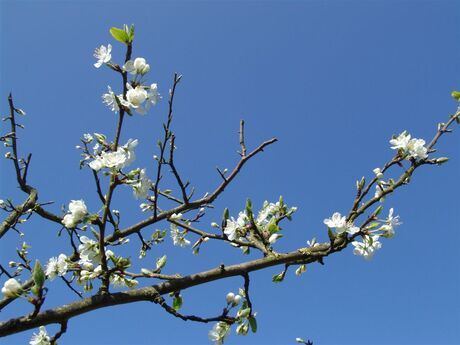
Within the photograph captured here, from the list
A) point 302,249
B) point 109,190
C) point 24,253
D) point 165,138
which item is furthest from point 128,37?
point 24,253

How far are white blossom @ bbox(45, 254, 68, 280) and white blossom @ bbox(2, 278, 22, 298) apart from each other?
0.27m

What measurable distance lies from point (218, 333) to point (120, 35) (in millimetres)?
1832

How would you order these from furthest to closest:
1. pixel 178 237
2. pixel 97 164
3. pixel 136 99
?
pixel 178 237
pixel 136 99
pixel 97 164

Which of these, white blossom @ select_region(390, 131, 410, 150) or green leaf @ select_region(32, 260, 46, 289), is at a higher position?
white blossom @ select_region(390, 131, 410, 150)

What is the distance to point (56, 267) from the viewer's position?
2.57 m

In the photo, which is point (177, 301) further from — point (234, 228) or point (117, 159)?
point (117, 159)

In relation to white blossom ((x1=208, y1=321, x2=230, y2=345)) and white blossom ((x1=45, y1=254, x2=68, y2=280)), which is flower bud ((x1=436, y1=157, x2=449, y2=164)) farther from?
white blossom ((x1=45, y1=254, x2=68, y2=280))

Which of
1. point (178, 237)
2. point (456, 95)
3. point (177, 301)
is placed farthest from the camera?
point (178, 237)

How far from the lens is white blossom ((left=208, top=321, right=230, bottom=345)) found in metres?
2.86

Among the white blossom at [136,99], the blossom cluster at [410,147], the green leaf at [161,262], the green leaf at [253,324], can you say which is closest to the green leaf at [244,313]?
the green leaf at [253,324]

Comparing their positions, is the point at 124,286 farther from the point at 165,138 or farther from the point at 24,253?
the point at 24,253

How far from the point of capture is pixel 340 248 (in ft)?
8.41

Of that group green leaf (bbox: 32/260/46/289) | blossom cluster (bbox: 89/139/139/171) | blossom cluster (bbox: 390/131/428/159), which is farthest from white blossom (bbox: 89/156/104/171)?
blossom cluster (bbox: 390/131/428/159)

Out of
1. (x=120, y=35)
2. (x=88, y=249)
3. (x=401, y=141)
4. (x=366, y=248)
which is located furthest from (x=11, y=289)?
(x=401, y=141)
